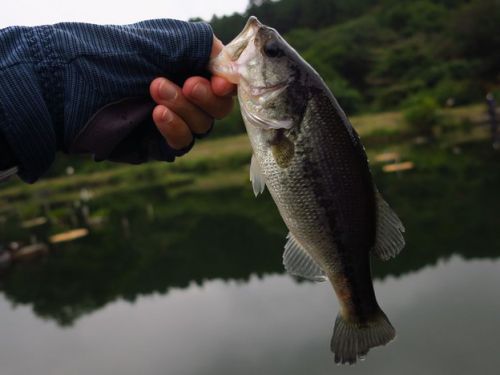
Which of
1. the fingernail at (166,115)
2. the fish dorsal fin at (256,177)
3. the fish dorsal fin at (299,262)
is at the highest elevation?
the fingernail at (166,115)

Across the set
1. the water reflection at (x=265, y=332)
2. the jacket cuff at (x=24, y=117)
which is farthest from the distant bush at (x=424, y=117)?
the jacket cuff at (x=24, y=117)

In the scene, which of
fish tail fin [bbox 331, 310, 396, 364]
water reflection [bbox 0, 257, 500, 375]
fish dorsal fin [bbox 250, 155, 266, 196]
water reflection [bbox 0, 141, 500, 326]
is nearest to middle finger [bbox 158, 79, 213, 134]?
fish dorsal fin [bbox 250, 155, 266, 196]

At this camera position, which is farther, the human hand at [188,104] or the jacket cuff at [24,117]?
the human hand at [188,104]

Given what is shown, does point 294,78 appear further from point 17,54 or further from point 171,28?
point 17,54

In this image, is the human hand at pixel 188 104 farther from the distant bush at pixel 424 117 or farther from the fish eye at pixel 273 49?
the distant bush at pixel 424 117

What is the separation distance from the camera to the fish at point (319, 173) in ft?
7.28

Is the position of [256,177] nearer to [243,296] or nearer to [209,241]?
[243,296]

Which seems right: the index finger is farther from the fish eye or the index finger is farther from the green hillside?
the green hillside

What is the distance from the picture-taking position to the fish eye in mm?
2281

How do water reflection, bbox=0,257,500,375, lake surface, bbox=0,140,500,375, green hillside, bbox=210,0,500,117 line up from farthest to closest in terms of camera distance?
green hillside, bbox=210,0,500,117 → lake surface, bbox=0,140,500,375 → water reflection, bbox=0,257,500,375

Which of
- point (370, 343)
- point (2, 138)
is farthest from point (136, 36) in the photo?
point (370, 343)

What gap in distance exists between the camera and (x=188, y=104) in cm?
243

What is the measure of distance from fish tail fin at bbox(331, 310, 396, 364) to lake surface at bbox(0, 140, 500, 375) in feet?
32.3

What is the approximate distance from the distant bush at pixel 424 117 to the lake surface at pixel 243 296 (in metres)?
9.51
